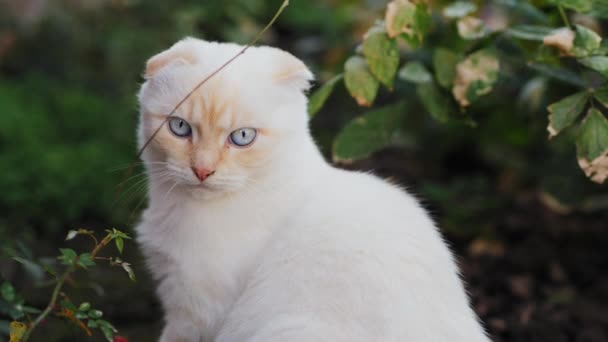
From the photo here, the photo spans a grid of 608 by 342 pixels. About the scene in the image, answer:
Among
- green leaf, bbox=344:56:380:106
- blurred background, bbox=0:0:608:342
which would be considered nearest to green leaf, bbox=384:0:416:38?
green leaf, bbox=344:56:380:106

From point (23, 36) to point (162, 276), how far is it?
3.76m

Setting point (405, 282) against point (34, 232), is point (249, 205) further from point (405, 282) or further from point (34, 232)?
point (34, 232)

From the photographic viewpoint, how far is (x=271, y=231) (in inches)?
91.2

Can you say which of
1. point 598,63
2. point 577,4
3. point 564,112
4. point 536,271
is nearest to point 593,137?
point 564,112

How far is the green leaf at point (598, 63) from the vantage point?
2.10 metres

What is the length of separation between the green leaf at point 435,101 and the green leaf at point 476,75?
0.37 ft

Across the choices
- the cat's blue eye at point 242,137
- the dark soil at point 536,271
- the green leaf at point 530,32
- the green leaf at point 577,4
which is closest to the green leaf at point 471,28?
the green leaf at point 530,32

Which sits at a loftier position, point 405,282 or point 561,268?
point 405,282

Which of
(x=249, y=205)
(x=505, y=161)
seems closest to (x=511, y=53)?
(x=505, y=161)

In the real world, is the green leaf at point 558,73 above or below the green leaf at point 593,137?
Answer: below

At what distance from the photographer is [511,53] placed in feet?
11.1

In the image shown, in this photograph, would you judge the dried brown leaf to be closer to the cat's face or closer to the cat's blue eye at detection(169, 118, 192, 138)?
the cat's face

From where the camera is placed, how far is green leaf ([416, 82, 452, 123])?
2625mm

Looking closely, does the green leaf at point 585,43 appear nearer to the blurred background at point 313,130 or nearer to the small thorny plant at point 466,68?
the small thorny plant at point 466,68
